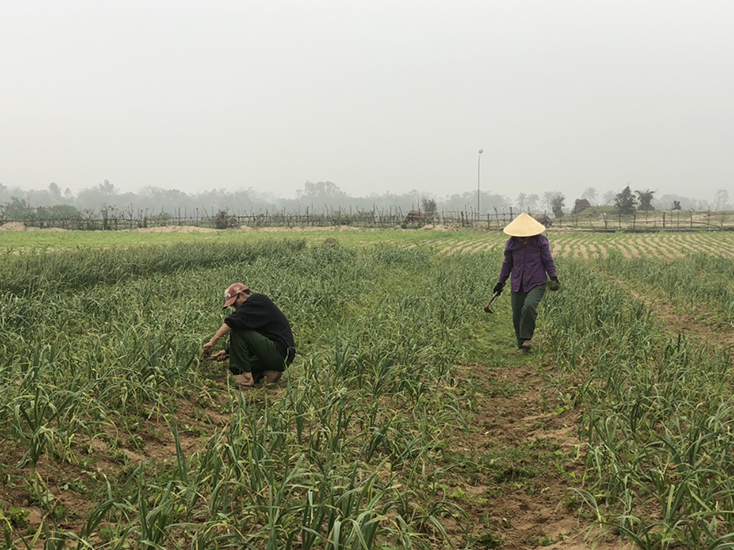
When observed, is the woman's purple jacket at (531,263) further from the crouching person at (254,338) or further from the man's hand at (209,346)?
the man's hand at (209,346)

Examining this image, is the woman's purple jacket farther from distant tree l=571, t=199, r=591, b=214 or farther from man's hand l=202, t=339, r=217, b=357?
distant tree l=571, t=199, r=591, b=214

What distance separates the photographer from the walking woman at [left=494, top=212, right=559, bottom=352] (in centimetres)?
590

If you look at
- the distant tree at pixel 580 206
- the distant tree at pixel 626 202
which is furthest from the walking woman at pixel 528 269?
the distant tree at pixel 580 206

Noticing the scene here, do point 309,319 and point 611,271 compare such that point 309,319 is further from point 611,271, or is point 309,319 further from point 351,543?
point 611,271

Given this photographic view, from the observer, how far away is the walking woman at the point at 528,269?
590 cm

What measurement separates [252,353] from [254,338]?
22 cm

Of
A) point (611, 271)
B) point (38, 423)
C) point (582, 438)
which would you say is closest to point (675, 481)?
point (582, 438)

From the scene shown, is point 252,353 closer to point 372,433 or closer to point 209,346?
point 209,346

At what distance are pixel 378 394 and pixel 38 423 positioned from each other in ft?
7.46

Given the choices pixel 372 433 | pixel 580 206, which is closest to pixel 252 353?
pixel 372 433

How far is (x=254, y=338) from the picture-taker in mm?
4812

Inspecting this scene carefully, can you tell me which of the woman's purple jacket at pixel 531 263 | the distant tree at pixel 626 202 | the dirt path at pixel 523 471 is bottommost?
the dirt path at pixel 523 471

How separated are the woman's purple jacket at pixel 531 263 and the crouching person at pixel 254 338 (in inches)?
111

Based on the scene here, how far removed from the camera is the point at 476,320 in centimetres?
785
